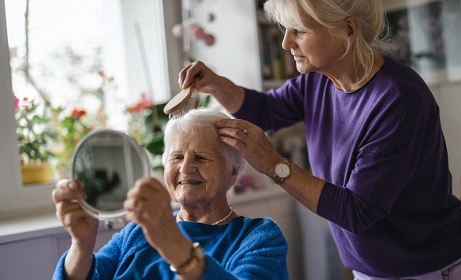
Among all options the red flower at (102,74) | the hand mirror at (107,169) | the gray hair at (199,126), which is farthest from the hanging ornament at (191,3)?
the hand mirror at (107,169)

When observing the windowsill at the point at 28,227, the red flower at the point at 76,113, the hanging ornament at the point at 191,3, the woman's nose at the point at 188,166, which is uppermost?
the hanging ornament at the point at 191,3

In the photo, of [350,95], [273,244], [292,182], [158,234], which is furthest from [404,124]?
[158,234]

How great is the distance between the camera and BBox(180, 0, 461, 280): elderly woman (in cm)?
145

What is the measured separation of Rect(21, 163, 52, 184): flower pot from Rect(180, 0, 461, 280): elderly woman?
0.99 meters

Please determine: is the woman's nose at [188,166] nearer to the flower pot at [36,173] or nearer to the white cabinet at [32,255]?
the white cabinet at [32,255]

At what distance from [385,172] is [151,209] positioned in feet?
2.16

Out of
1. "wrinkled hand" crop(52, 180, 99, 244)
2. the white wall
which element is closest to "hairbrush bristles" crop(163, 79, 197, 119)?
"wrinkled hand" crop(52, 180, 99, 244)

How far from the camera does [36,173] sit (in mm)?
2385

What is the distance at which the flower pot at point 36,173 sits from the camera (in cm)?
235

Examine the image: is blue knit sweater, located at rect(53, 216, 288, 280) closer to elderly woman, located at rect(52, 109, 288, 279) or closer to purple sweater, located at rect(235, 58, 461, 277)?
elderly woman, located at rect(52, 109, 288, 279)

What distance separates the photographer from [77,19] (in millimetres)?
2664

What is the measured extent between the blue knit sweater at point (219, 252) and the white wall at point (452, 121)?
4.05 ft

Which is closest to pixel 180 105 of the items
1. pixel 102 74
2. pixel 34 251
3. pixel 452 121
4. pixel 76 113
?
pixel 34 251

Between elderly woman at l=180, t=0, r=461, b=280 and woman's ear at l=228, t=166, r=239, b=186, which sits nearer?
elderly woman at l=180, t=0, r=461, b=280
